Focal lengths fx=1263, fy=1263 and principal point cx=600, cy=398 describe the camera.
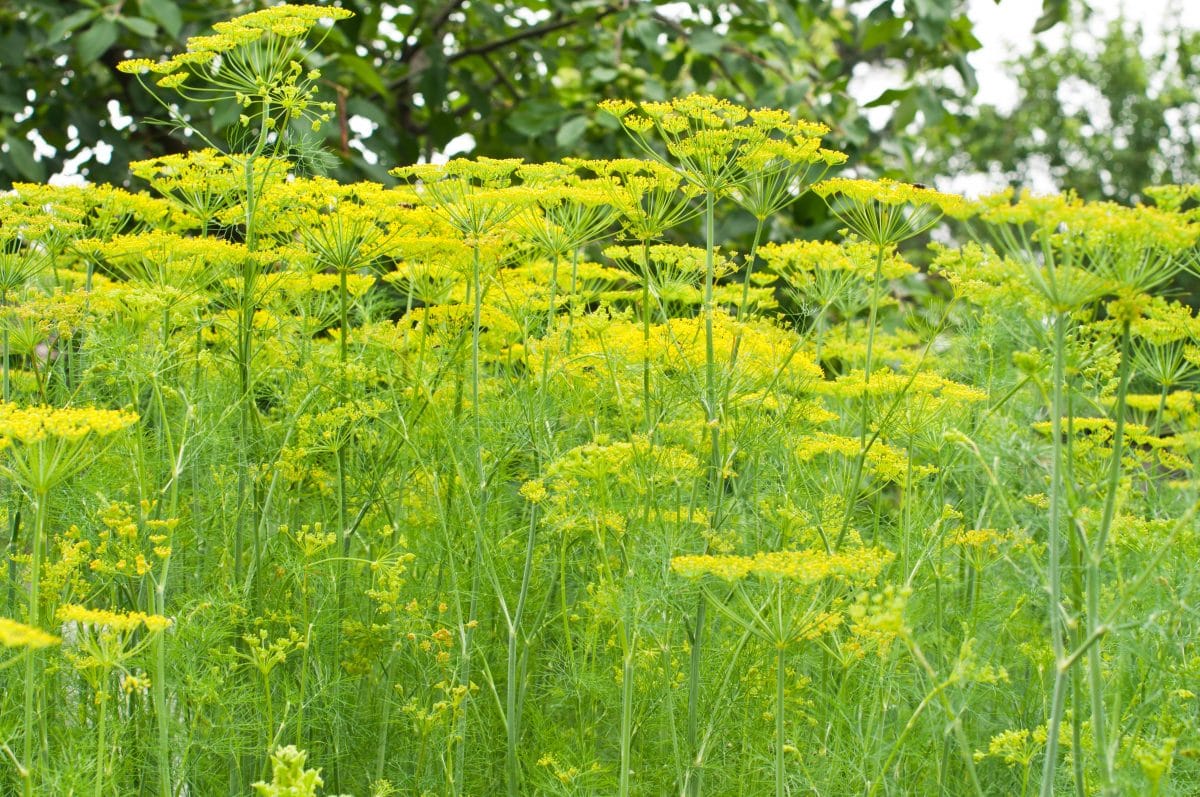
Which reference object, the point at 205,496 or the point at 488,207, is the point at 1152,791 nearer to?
the point at 488,207

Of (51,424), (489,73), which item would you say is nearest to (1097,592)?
(51,424)

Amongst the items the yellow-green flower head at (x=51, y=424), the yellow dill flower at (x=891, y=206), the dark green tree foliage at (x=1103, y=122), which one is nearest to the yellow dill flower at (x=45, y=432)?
the yellow-green flower head at (x=51, y=424)

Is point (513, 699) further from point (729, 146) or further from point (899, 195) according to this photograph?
point (899, 195)

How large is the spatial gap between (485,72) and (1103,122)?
2943cm

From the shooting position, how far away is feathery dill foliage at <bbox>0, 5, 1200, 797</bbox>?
3086 mm

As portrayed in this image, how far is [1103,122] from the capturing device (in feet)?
108

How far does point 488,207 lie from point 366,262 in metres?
0.38

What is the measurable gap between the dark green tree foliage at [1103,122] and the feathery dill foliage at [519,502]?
1136 inches

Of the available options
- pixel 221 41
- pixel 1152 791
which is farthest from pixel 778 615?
pixel 221 41

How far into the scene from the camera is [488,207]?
11.0 ft

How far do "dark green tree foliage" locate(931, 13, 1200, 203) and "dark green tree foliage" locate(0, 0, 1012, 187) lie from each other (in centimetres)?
2548

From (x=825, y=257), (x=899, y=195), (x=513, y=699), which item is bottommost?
(x=513, y=699)

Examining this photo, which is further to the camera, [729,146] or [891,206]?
[891,206]

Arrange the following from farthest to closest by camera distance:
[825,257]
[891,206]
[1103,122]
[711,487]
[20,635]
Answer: [1103,122], [825,257], [891,206], [711,487], [20,635]
